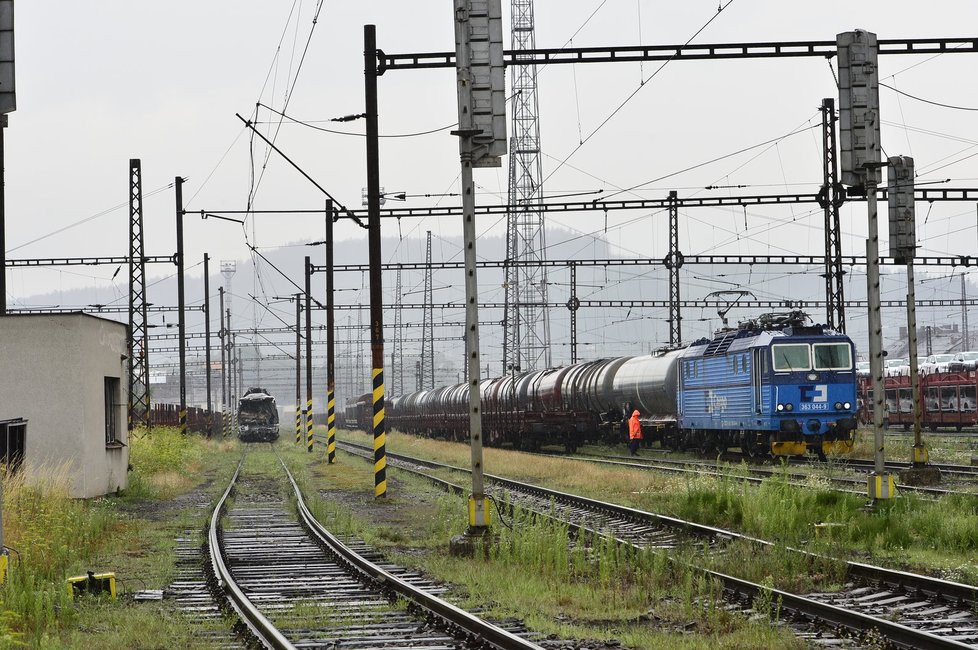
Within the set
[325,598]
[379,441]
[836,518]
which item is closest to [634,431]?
[379,441]

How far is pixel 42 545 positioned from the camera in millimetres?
14023

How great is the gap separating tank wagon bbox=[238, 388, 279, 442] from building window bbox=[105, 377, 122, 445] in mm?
43102

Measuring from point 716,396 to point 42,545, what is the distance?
72.7ft

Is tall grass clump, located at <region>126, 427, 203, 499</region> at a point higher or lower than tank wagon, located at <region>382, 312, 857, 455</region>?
lower

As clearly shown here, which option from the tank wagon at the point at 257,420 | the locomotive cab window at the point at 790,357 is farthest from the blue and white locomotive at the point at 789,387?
the tank wagon at the point at 257,420

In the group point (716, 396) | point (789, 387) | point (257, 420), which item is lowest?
point (257, 420)

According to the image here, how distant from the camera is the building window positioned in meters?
26.5

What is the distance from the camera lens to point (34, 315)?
2286cm

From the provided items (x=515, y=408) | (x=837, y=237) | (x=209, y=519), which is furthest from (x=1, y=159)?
(x=515, y=408)

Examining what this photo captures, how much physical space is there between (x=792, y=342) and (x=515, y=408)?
2048cm

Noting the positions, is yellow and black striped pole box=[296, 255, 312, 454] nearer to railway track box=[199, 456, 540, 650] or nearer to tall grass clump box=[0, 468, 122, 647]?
tall grass clump box=[0, 468, 122, 647]

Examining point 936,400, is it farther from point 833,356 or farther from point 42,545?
point 42,545

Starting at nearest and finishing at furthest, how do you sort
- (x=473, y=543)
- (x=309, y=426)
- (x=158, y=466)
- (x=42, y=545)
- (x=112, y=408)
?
(x=42, y=545)
(x=473, y=543)
(x=112, y=408)
(x=158, y=466)
(x=309, y=426)

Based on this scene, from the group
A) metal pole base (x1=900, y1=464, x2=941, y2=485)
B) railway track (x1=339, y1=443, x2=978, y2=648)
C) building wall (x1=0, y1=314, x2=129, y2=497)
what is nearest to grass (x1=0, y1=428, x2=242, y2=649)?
building wall (x1=0, y1=314, x2=129, y2=497)
